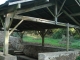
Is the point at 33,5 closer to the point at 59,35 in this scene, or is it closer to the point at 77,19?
the point at 77,19

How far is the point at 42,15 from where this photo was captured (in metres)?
9.93

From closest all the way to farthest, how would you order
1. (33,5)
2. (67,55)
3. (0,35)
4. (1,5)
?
(1,5) < (33,5) < (67,55) < (0,35)

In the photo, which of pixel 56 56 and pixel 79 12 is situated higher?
pixel 79 12

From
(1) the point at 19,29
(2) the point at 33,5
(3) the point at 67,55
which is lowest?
(3) the point at 67,55

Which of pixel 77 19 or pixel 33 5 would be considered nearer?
pixel 33 5

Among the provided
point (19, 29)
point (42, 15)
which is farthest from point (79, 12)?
point (19, 29)

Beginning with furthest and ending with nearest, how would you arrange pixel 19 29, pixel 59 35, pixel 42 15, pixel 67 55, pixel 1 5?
pixel 59 35 < pixel 19 29 < pixel 42 15 < pixel 67 55 < pixel 1 5

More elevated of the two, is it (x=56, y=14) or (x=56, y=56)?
(x=56, y=14)

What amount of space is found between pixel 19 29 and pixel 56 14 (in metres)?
8.36

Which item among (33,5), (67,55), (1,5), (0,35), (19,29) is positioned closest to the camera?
(1,5)

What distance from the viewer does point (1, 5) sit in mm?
6984

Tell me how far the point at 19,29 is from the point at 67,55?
8687mm

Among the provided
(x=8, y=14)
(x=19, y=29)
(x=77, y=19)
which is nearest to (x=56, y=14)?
(x=77, y=19)

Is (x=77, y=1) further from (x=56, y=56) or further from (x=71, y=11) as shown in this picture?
(x=56, y=56)
